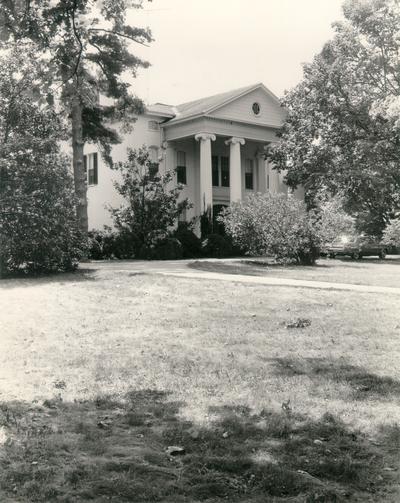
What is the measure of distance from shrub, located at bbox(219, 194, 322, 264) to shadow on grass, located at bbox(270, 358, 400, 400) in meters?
13.8

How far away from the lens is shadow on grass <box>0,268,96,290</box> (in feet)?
44.1

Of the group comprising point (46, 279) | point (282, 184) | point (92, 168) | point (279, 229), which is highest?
point (92, 168)

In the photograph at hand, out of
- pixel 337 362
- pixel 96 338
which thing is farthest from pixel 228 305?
pixel 337 362

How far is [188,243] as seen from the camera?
27.2 meters

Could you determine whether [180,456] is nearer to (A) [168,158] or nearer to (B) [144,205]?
(B) [144,205]

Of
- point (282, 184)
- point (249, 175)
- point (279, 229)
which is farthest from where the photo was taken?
point (282, 184)

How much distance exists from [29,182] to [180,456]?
12.7 m

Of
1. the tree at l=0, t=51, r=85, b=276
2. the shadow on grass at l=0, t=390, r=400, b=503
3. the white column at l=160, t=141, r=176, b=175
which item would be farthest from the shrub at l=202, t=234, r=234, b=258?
the shadow on grass at l=0, t=390, r=400, b=503

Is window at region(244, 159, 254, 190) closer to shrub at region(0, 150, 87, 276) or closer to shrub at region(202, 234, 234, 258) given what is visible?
shrub at region(202, 234, 234, 258)

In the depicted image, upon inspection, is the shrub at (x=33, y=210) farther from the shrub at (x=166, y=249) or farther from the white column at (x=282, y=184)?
the white column at (x=282, y=184)

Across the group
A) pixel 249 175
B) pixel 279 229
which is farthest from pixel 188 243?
pixel 249 175

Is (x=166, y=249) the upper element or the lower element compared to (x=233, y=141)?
lower

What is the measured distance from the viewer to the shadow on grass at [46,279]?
44.1 feet

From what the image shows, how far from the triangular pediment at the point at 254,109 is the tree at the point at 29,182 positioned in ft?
52.6
